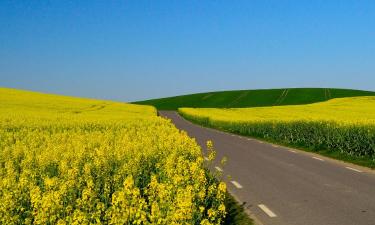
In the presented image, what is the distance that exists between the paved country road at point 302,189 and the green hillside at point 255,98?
115181mm

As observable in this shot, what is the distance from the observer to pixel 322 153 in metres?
26.5

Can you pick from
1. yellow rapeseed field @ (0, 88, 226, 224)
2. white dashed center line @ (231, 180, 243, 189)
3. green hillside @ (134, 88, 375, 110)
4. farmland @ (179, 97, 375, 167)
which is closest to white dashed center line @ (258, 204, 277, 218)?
yellow rapeseed field @ (0, 88, 226, 224)

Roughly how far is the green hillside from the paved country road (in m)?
115

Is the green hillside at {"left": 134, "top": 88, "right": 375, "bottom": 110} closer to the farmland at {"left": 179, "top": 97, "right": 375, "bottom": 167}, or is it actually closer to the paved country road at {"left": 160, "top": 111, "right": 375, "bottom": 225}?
the farmland at {"left": 179, "top": 97, "right": 375, "bottom": 167}

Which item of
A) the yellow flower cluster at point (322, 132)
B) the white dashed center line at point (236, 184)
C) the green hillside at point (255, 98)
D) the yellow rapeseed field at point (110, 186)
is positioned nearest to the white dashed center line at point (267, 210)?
the yellow rapeseed field at point (110, 186)

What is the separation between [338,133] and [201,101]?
129 m

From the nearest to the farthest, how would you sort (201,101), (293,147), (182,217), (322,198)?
(182,217) → (322,198) → (293,147) → (201,101)

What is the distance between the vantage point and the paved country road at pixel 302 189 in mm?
11211

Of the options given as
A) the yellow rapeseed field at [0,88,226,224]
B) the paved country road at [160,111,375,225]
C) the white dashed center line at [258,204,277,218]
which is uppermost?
the yellow rapeseed field at [0,88,226,224]

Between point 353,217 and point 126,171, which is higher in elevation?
point 126,171

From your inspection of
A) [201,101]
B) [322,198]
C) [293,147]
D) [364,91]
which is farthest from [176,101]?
[322,198]

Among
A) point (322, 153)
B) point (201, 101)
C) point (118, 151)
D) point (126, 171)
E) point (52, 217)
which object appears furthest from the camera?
point (201, 101)

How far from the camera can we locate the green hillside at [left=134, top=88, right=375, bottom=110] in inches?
5453

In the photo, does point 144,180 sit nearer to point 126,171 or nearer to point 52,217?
point 126,171
